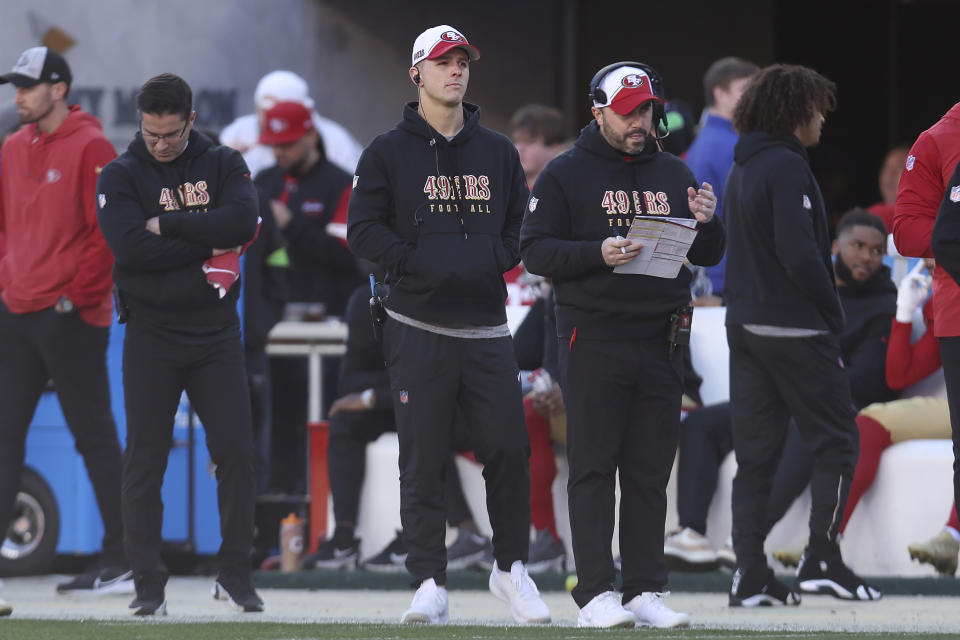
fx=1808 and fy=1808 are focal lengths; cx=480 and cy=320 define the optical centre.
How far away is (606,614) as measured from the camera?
582 centimetres

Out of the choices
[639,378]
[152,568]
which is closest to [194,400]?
[152,568]

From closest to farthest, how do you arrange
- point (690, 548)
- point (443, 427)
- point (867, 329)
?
point (443, 427) → point (690, 548) → point (867, 329)

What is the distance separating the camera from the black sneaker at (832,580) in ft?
22.8

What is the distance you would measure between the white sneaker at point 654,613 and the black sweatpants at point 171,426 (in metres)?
1.61

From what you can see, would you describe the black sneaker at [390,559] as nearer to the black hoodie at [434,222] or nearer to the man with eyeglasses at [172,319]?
the man with eyeglasses at [172,319]

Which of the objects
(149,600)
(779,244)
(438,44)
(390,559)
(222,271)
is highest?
(438,44)

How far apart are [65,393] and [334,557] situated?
5.31 feet

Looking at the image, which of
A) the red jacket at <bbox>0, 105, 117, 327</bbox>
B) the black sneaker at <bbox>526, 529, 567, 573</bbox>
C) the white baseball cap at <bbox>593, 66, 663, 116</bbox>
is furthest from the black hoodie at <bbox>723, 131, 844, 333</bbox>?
the red jacket at <bbox>0, 105, 117, 327</bbox>

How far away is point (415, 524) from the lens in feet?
20.1

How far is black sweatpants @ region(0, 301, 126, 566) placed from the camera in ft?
24.3

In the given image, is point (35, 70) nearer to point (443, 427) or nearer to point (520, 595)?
point (443, 427)

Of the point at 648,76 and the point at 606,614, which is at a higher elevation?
the point at 648,76

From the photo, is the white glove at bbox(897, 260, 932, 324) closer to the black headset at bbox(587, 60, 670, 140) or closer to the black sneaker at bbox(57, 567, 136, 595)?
the black headset at bbox(587, 60, 670, 140)

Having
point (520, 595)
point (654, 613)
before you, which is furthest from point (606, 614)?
point (520, 595)
